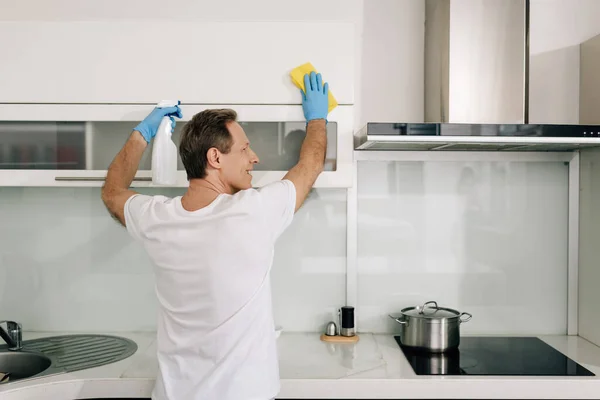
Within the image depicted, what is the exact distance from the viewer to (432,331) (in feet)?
6.83

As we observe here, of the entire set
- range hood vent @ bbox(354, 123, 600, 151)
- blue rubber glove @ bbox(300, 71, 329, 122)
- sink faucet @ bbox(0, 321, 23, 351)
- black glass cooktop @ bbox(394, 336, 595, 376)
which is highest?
blue rubber glove @ bbox(300, 71, 329, 122)

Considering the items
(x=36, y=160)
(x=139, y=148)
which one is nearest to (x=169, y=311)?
(x=139, y=148)

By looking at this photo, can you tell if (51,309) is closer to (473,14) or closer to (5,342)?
(5,342)

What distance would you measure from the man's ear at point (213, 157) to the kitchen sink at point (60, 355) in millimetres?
808

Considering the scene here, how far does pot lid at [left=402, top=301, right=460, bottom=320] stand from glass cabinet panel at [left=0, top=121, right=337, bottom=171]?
633 mm

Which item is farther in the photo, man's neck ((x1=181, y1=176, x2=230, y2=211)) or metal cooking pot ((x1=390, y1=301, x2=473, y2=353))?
metal cooking pot ((x1=390, y1=301, x2=473, y2=353))

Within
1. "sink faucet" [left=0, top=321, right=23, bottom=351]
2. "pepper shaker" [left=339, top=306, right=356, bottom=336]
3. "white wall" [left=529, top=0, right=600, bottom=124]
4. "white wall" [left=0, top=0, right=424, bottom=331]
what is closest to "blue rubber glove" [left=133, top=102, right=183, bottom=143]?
"white wall" [left=0, top=0, right=424, bottom=331]

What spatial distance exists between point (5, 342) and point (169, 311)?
99 centimetres

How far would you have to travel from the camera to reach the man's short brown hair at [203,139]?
66.7 inches

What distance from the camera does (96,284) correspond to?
2.38m

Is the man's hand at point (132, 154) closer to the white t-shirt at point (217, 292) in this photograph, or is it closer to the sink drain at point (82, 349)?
the white t-shirt at point (217, 292)

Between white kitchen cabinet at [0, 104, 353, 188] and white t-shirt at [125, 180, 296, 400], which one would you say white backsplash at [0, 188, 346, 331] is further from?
white t-shirt at [125, 180, 296, 400]

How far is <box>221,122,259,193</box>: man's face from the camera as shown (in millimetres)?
1727

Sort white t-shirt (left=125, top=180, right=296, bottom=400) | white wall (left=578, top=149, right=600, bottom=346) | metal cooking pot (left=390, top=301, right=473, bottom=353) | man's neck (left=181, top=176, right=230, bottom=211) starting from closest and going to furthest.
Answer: white t-shirt (left=125, top=180, right=296, bottom=400)
man's neck (left=181, top=176, right=230, bottom=211)
metal cooking pot (left=390, top=301, right=473, bottom=353)
white wall (left=578, top=149, right=600, bottom=346)
